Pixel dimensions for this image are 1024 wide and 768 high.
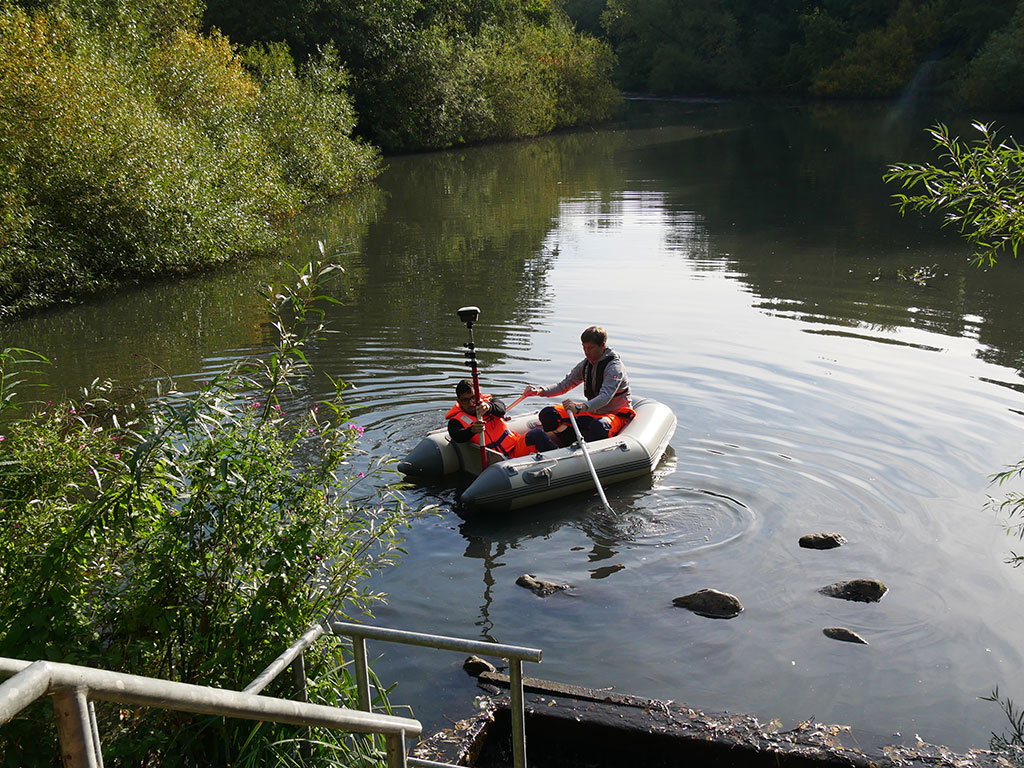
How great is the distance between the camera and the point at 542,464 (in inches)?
286

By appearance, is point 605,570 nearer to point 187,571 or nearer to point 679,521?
point 679,521

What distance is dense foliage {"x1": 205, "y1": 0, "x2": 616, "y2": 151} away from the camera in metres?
30.8

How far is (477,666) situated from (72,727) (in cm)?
373

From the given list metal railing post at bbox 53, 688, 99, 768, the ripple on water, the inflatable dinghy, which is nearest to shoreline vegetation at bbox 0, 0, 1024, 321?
the inflatable dinghy

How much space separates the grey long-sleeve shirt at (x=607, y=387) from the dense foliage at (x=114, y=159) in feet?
26.4

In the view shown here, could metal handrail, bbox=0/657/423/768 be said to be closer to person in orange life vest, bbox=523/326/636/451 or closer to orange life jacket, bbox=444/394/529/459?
orange life jacket, bbox=444/394/529/459

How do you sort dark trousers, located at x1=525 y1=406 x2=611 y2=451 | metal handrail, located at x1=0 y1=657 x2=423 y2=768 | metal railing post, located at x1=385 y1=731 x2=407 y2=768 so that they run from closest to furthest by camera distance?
metal handrail, located at x1=0 y1=657 x2=423 y2=768 → metal railing post, located at x1=385 y1=731 x2=407 y2=768 → dark trousers, located at x1=525 y1=406 x2=611 y2=451

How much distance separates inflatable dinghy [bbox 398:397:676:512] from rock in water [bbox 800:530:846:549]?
4.98 feet

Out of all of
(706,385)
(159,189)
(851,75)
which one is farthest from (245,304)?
(851,75)

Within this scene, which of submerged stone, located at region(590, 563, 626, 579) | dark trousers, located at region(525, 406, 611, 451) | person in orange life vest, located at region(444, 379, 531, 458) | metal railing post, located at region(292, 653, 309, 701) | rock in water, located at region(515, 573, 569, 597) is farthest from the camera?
dark trousers, located at region(525, 406, 611, 451)

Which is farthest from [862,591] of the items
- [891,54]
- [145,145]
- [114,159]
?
[891,54]

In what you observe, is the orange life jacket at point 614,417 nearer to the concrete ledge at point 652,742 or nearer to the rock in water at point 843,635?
the rock in water at point 843,635

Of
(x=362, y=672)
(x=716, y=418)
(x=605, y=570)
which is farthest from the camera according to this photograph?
(x=716, y=418)

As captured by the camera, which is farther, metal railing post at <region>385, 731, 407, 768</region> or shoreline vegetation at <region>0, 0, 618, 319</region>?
shoreline vegetation at <region>0, 0, 618, 319</region>
